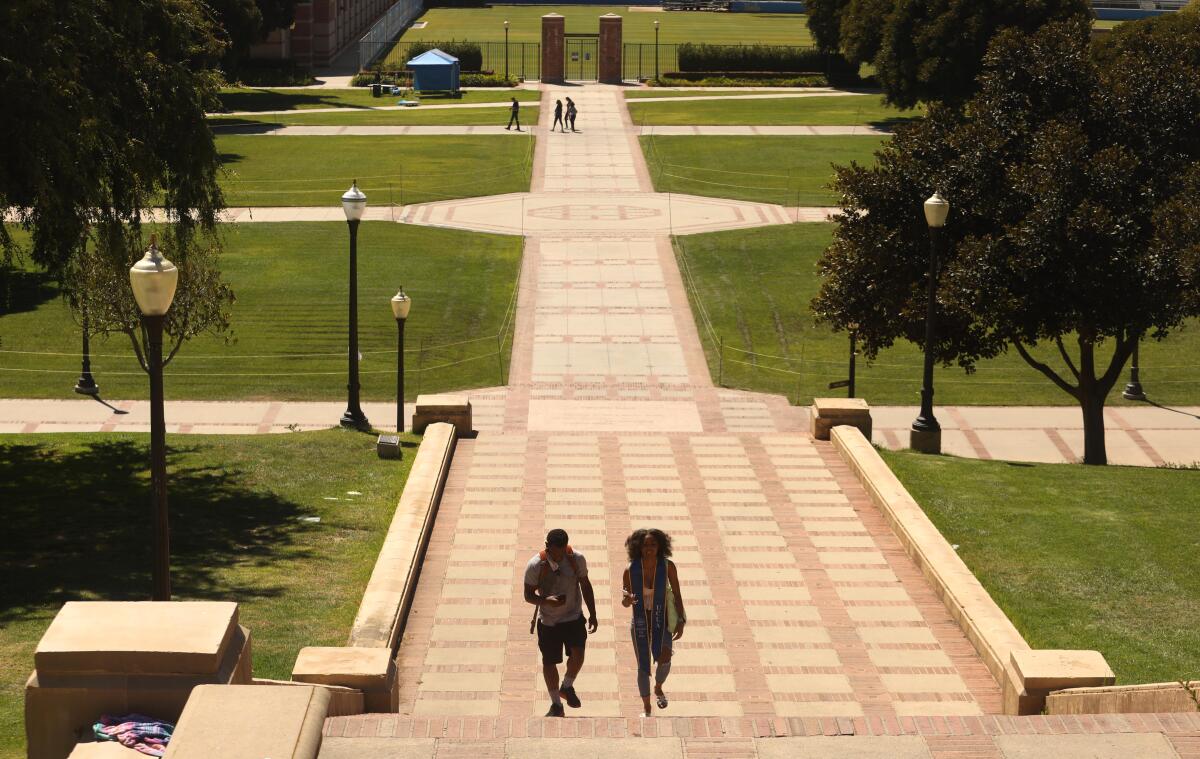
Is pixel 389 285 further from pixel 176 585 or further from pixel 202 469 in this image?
pixel 176 585

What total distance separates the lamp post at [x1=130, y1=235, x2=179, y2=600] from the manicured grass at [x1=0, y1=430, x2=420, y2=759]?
1175 millimetres

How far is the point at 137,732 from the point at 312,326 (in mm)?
26265

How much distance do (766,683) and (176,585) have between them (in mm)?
5665

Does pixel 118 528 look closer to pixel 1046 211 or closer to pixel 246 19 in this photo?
pixel 1046 211

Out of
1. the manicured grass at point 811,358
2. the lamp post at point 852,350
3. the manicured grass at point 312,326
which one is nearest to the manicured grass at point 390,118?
the manicured grass at point 312,326

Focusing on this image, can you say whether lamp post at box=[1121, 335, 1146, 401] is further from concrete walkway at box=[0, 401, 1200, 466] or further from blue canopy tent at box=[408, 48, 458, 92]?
blue canopy tent at box=[408, 48, 458, 92]

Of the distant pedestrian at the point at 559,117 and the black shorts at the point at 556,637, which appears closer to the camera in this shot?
the black shorts at the point at 556,637

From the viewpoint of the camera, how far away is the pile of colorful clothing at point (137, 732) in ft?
28.5

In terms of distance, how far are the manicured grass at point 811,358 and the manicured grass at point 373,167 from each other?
44.8 feet

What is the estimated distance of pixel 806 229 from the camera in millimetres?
44812

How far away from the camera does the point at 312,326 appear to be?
34.6m

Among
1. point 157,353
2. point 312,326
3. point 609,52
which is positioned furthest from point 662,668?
point 609,52

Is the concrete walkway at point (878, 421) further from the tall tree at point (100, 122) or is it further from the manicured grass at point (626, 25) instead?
the manicured grass at point (626, 25)

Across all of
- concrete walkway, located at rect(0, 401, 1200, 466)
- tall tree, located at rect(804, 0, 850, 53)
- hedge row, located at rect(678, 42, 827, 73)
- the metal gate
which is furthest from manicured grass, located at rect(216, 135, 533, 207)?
hedge row, located at rect(678, 42, 827, 73)
